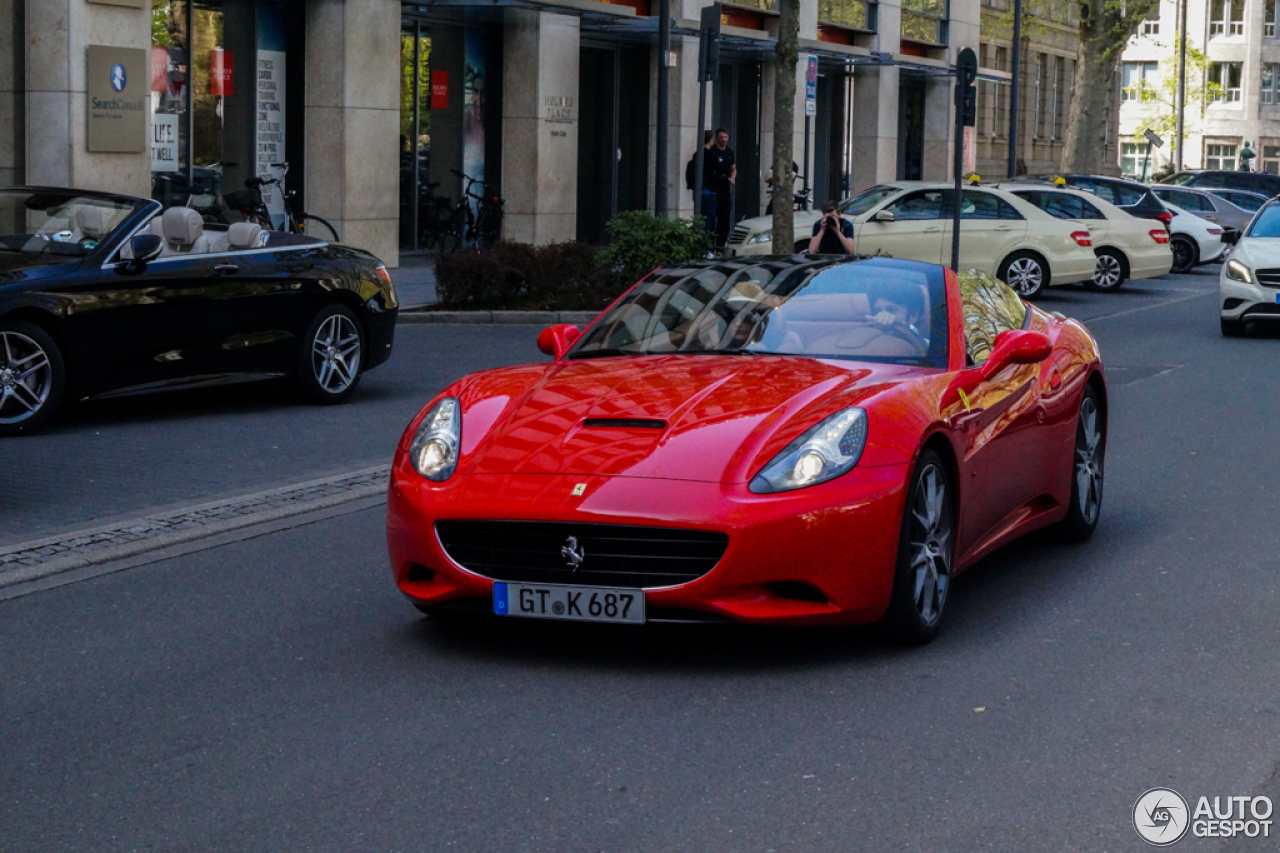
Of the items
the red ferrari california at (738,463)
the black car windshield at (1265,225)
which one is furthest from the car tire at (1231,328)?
the red ferrari california at (738,463)

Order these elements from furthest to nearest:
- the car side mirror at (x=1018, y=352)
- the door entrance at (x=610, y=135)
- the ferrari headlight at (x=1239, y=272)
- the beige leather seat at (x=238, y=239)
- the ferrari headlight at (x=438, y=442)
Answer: the door entrance at (x=610, y=135) < the ferrari headlight at (x=1239, y=272) < the beige leather seat at (x=238, y=239) < the car side mirror at (x=1018, y=352) < the ferrari headlight at (x=438, y=442)

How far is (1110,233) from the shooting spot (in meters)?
26.6

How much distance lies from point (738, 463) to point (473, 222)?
23513mm

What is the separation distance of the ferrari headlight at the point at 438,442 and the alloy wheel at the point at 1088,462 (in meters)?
2.93

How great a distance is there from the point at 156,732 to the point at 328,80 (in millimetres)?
20148

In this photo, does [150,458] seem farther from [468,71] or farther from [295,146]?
[468,71]

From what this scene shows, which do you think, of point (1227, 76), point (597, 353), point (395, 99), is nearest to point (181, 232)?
point (597, 353)

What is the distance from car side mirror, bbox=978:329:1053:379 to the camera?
7035 mm

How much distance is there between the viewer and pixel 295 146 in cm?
2555

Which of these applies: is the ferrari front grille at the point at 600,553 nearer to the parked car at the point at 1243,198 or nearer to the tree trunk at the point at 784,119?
the tree trunk at the point at 784,119

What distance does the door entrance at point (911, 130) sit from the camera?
46344mm

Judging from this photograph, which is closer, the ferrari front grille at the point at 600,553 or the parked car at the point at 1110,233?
the ferrari front grille at the point at 600,553

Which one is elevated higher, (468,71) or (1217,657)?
(468,71)

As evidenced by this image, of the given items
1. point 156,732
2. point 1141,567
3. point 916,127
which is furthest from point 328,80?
point 916,127
